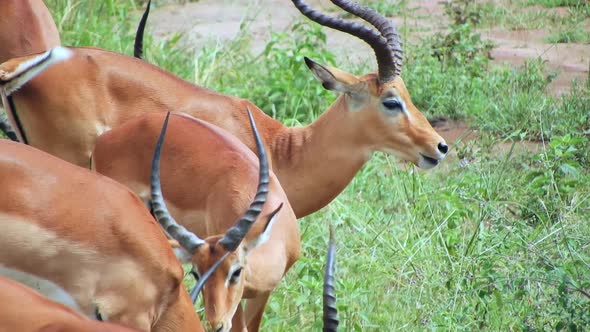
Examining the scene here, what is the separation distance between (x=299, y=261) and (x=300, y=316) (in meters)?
0.42

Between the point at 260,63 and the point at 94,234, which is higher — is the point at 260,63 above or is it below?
below

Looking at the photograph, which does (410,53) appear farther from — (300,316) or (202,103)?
(300,316)

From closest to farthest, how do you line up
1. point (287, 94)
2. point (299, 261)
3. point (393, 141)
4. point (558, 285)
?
point (558, 285) → point (299, 261) → point (393, 141) → point (287, 94)

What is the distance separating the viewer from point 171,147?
16.3 feet

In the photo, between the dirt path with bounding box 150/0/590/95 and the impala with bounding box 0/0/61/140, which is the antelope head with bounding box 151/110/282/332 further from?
the dirt path with bounding box 150/0/590/95

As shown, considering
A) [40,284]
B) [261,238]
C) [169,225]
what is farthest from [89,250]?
[261,238]

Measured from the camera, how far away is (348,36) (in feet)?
29.3

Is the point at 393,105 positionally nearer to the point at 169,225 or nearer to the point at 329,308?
the point at 169,225

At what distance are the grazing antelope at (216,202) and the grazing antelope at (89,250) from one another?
0.41 feet

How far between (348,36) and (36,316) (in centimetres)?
609

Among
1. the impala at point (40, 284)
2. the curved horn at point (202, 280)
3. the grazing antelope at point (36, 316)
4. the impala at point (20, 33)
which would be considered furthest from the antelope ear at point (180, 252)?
the impala at point (20, 33)

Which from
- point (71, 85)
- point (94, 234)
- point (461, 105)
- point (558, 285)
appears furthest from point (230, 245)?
point (461, 105)

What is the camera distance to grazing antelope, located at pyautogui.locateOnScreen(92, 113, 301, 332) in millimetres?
4117

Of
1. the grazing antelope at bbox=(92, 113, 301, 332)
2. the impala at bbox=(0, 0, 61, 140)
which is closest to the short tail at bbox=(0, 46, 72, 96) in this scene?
the grazing antelope at bbox=(92, 113, 301, 332)
